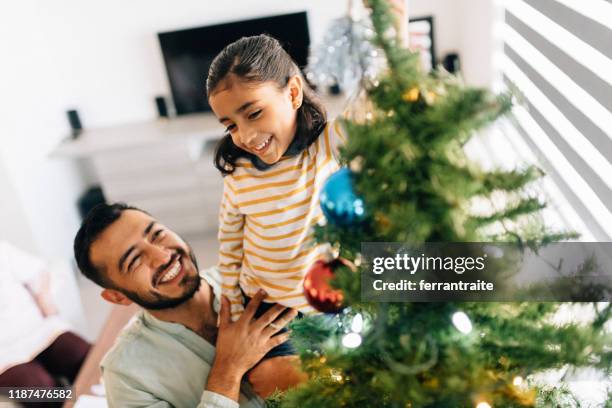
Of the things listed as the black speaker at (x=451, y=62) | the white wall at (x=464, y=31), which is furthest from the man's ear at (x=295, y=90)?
the black speaker at (x=451, y=62)

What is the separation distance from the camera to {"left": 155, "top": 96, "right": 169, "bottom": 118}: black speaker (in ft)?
10.7

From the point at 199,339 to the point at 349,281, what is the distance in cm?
70

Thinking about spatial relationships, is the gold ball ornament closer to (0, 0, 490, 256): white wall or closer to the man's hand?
the man's hand

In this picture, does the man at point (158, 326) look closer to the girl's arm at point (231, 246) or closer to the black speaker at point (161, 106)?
the girl's arm at point (231, 246)

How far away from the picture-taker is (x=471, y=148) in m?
0.57

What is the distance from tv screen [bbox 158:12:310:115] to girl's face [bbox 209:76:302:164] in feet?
6.94

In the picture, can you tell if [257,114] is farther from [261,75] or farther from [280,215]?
[280,215]

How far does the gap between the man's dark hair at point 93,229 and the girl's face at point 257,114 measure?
376 mm

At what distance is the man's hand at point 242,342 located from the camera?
1021 millimetres

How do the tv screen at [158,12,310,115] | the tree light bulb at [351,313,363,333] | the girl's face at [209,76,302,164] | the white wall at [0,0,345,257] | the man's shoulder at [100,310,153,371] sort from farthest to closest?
the tv screen at [158,12,310,115] < the white wall at [0,0,345,257] < the man's shoulder at [100,310,153,371] < the girl's face at [209,76,302,164] < the tree light bulb at [351,313,363,333]

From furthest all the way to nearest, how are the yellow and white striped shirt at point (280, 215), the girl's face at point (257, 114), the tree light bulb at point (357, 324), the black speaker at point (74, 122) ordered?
the black speaker at point (74, 122) → the yellow and white striped shirt at point (280, 215) → the girl's face at point (257, 114) → the tree light bulb at point (357, 324)

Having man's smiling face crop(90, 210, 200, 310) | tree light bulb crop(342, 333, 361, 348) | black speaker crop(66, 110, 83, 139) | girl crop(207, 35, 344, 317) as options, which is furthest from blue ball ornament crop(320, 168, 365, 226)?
black speaker crop(66, 110, 83, 139)

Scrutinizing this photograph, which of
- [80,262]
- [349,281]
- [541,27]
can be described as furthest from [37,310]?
[541,27]

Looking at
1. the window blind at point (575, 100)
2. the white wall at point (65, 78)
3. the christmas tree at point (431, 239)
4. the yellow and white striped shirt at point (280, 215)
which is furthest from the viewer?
the white wall at point (65, 78)
